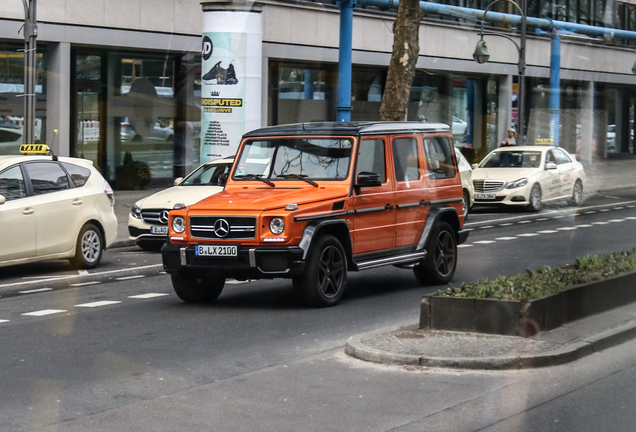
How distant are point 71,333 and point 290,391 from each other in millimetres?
3089

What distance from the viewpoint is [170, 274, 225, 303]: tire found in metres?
11.4

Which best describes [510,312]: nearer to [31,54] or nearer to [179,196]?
[179,196]

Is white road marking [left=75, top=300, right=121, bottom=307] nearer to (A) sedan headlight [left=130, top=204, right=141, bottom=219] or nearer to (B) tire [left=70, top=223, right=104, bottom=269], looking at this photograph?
(B) tire [left=70, top=223, right=104, bottom=269]

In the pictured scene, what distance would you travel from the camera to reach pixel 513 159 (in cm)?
2619

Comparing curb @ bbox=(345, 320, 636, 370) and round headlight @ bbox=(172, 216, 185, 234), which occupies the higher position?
round headlight @ bbox=(172, 216, 185, 234)

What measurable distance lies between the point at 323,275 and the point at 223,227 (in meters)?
1.14

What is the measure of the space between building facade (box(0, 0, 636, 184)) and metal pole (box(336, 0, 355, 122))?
2.63m

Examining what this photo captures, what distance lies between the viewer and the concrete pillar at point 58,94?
82.5 ft

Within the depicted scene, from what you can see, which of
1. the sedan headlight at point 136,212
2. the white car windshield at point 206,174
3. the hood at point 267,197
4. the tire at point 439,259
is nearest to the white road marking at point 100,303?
the hood at point 267,197

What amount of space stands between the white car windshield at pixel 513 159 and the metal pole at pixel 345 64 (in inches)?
143

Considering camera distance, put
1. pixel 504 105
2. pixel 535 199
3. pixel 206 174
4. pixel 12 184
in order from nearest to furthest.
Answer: pixel 12 184 → pixel 206 174 → pixel 535 199 → pixel 504 105

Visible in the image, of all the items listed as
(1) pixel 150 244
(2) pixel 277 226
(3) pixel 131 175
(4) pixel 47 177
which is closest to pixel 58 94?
(3) pixel 131 175

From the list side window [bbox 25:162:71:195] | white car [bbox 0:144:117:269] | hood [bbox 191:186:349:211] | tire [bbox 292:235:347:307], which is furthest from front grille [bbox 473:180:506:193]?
tire [bbox 292:235:347:307]

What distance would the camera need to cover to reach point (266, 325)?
10.0 m
